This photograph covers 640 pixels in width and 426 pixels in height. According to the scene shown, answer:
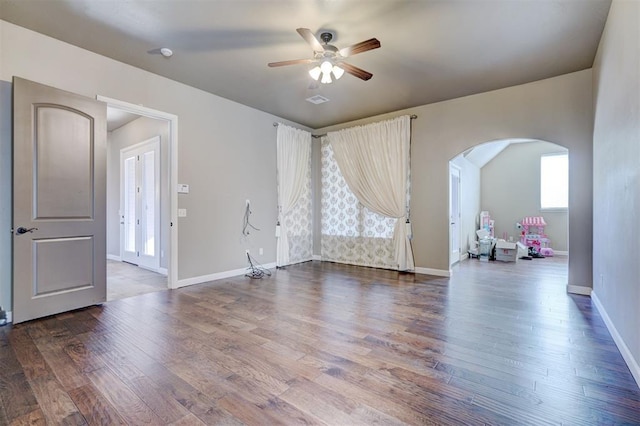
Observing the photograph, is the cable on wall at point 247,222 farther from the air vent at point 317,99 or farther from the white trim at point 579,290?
the white trim at point 579,290

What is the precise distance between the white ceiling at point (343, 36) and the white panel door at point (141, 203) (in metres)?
2.35

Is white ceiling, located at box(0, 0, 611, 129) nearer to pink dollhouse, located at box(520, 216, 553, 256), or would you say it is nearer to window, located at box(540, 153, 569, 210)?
pink dollhouse, located at box(520, 216, 553, 256)

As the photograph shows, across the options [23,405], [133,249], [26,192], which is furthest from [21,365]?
[133,249]

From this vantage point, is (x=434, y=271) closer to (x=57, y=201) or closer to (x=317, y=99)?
(x=317, y=99)

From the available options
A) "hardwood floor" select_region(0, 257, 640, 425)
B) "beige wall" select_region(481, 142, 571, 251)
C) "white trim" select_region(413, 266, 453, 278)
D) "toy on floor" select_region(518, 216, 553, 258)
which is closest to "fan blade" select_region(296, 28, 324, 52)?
"hardwood floor" select_region(0, 257, 640, 425)

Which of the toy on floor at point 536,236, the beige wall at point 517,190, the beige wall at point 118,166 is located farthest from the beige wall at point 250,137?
the beige wall at point 517,190

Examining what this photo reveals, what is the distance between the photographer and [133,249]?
6379 millimetres

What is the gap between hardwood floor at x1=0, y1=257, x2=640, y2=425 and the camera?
170 centimetres

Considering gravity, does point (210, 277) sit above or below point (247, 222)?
below

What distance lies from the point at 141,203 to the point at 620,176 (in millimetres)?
7286

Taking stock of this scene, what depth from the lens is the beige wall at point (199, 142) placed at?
3.18 m

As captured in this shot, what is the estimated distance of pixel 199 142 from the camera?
471cm

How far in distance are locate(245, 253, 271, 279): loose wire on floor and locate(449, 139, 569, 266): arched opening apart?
489cm

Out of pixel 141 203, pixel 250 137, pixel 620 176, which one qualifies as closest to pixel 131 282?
pixel 141 203
